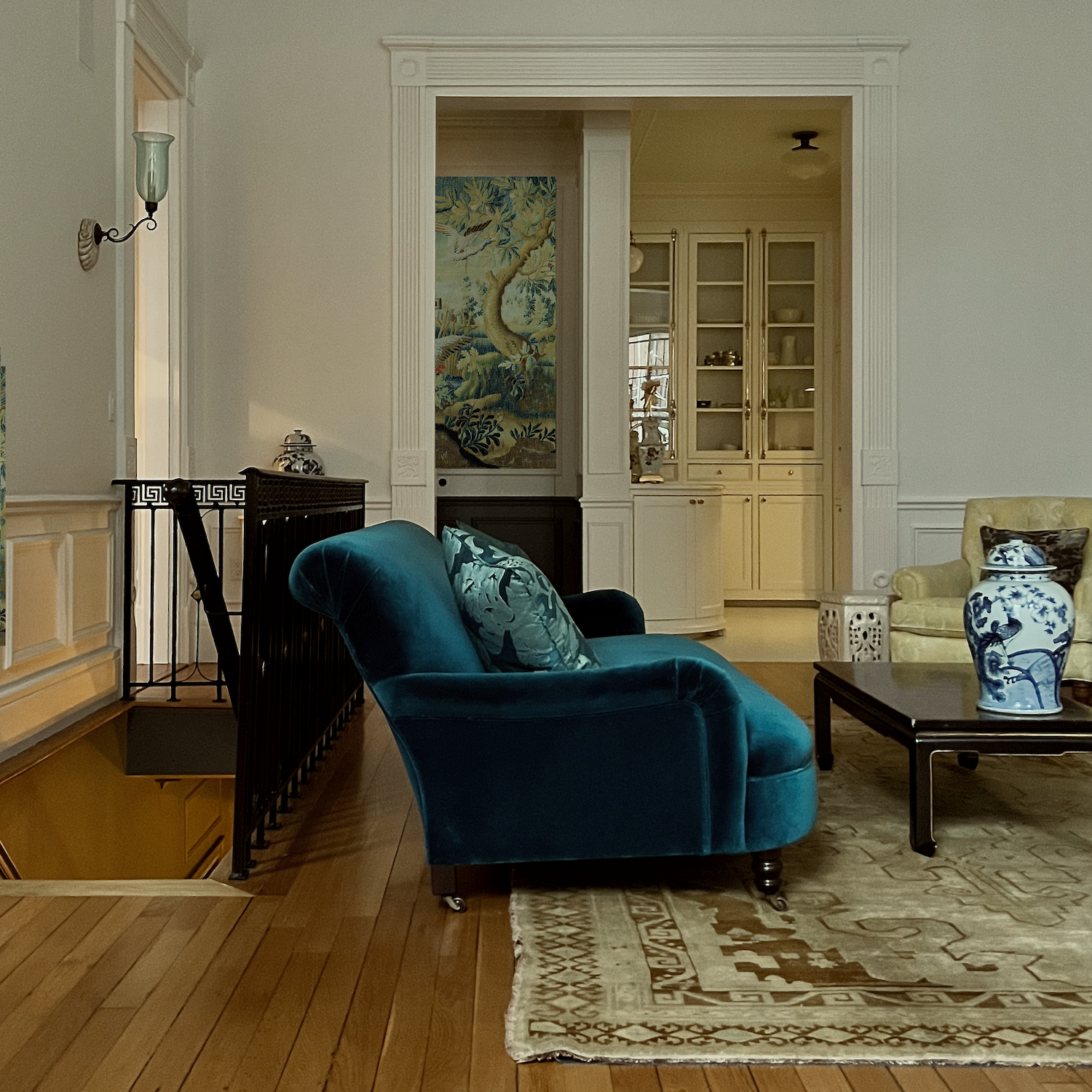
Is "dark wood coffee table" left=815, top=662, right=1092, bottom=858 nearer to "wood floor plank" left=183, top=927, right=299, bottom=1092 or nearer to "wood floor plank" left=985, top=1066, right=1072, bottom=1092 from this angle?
"wood floor plank" left=985, top=1066, right=1072, bottom=1092

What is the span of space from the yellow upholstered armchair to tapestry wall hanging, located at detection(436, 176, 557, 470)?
3.09 metres

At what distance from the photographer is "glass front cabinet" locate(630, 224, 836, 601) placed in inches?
374

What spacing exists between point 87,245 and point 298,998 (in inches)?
136

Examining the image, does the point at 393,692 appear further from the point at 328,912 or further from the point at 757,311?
the point at 757,311

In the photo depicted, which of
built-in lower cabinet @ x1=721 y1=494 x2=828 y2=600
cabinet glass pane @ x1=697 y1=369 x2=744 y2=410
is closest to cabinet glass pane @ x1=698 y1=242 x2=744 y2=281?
cabinet glass pane @ x1=697 y1=369 x2=744 y2=410

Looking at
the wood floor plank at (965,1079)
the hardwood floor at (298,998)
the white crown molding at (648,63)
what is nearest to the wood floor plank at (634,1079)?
the hardwood floor at (298,998)

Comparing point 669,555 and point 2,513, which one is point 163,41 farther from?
point 669,555

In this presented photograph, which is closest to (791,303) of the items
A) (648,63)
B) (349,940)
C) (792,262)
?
(792,262)

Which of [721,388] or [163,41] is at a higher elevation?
[163,41]

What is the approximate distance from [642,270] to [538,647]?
291 inches

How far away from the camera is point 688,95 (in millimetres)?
6203

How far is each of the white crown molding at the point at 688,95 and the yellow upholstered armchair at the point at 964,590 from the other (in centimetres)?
92

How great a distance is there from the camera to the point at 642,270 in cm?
951

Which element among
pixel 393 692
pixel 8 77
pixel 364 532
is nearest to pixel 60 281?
pixel 8 77
